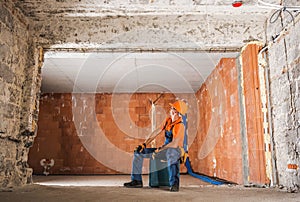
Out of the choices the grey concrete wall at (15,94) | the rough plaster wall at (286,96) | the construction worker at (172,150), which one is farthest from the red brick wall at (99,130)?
the grey concrete wall at (15,94)

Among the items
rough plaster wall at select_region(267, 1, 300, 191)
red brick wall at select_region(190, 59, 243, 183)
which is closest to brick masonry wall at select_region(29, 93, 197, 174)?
red brick wall at select_region(190, 59, 243, 183)

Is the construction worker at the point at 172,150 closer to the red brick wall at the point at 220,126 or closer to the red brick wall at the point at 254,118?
the red brick wall at the point at 254,118

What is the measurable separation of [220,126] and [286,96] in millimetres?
2280

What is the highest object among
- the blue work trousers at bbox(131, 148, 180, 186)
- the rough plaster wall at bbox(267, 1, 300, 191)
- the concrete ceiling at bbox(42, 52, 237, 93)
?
the concrete ceiling at bbox(42, 52, 237, 93)

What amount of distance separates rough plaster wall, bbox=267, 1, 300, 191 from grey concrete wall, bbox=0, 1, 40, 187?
2816 millimetres

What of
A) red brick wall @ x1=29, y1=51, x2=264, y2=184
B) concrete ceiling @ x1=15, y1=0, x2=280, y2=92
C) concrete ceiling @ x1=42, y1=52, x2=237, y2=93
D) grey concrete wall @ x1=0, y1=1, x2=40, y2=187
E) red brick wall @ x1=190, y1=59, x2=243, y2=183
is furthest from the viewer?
red brick wall @ x1=29, y1=51, x2=264, y2=184

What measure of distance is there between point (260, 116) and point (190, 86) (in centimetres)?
373

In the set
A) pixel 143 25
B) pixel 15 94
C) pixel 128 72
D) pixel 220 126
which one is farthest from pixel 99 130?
pixel 143 25

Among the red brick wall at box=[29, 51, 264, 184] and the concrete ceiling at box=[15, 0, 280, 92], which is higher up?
the concrete ceiling at box=[15, 0, 280, 92]

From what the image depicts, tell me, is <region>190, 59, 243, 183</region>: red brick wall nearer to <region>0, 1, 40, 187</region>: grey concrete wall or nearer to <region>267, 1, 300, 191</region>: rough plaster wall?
<region>267, 1, 300, 191</region>: rough plaster wall

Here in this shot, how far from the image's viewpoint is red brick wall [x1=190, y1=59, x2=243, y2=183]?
4.11 metres

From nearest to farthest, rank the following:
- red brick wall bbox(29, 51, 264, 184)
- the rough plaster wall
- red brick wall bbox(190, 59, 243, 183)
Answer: the rough plaster wall → red brick wall bbox(190, 59, 243, 183) → red brick wall bbox(29, 51, 264, 184)

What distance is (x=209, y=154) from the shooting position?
5.80 metres

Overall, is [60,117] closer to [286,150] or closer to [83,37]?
→ [83,37]
